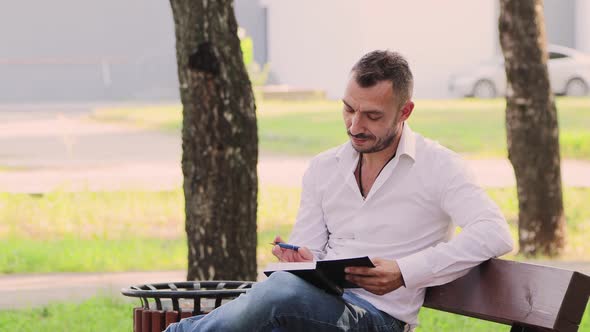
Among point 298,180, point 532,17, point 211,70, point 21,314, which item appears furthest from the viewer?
point 298,180

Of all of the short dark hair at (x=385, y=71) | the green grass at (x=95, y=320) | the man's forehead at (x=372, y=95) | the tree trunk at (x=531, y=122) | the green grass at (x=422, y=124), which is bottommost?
the green grass at (x=422, y=124)

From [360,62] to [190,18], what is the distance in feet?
10.2

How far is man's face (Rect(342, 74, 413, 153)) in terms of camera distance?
13.6ft

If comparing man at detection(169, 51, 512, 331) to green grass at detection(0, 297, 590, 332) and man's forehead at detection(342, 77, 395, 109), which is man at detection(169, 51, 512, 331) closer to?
man's forehead at detection(342, 77, 395, 109)

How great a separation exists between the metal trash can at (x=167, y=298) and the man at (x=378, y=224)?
11.2 inches

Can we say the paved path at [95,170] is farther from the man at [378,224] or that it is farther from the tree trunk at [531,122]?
the man at [378,224]

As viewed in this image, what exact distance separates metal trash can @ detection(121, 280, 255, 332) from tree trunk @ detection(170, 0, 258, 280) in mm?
2338

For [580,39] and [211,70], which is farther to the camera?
[580,39]

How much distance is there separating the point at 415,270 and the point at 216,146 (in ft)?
10.5

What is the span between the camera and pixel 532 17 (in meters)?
10.4

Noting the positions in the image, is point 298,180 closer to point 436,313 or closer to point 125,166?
point 125,166

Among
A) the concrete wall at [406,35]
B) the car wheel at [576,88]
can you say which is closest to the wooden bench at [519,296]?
the car wheel at [576,88]

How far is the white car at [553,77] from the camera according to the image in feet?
107

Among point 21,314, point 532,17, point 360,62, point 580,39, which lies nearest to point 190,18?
point 21,314
